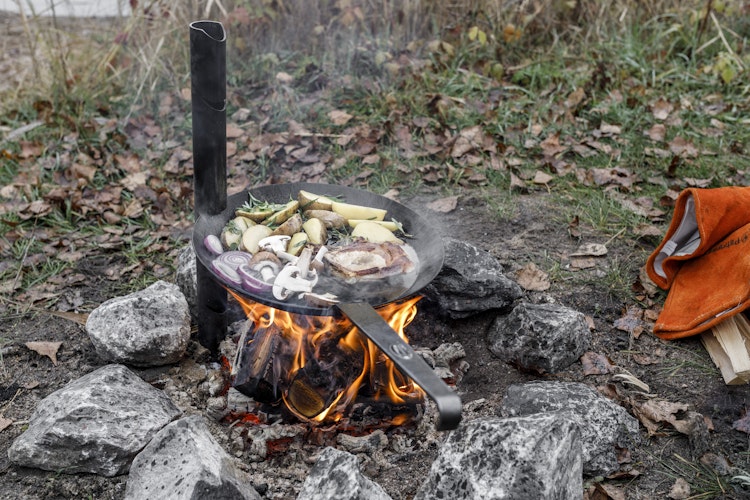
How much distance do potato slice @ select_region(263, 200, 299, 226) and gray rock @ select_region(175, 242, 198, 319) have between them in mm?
665

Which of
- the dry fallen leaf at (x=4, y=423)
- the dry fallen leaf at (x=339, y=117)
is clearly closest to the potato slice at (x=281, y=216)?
the dry fallen leaf at (x=4, y=423)

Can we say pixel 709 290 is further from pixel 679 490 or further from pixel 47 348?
pixel 47 348

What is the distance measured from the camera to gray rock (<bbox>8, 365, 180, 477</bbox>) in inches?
104

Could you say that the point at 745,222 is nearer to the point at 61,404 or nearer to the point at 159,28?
the point at 61,404

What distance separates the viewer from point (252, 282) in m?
2.73

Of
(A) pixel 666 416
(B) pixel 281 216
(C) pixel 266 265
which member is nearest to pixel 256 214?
(B) pixel 281 216

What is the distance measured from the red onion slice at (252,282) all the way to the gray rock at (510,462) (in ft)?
3.08

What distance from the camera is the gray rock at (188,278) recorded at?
3.62 metres

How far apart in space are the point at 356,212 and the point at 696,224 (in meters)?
1.87

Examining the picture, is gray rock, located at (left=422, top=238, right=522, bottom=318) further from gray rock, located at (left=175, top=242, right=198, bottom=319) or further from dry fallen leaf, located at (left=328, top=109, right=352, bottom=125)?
dry fallen leaf, located at (left=328, top=109, right=352, bottom=125)

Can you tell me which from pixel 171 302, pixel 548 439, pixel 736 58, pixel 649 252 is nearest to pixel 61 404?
pixel 171 302

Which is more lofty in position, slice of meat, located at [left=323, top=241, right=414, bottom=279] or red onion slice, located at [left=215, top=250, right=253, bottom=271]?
slice of meat, located at [left=323, top=241, right=414, bottom=279]

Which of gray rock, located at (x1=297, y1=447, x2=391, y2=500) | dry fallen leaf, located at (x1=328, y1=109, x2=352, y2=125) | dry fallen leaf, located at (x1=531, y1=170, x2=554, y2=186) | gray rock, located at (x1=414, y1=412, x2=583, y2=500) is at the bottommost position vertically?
dry fallen leaf, located at (x1=531, y1=170, x2=554, y2=186)

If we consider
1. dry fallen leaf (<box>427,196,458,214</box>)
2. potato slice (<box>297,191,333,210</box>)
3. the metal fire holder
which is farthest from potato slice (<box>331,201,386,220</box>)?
dry fallen leaf (<box>427,196,458,214</box>)
